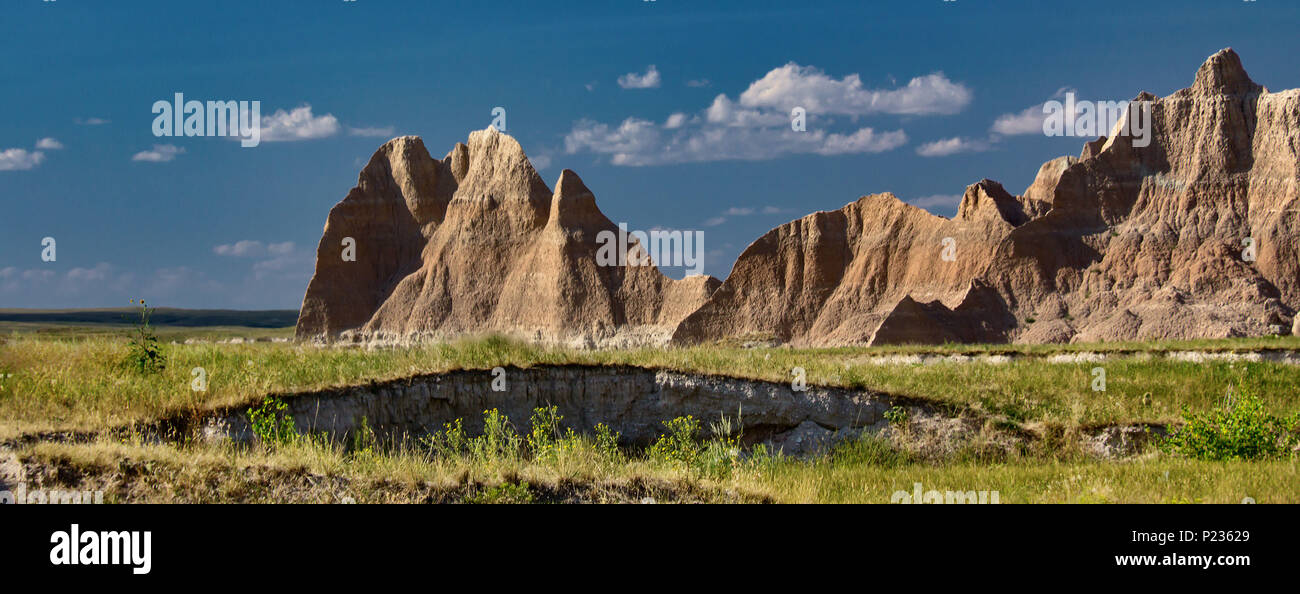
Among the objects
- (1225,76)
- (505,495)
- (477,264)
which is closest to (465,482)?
(505,495)

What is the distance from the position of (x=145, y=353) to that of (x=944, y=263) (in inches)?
2036

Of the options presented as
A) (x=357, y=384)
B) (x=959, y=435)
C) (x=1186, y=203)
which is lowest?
(x=959, y=435)

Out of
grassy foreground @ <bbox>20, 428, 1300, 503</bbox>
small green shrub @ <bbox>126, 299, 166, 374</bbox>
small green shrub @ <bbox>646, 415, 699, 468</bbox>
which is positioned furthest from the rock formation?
grassy foreground @ <bbox>20, 428, 1300, 503</bbox>

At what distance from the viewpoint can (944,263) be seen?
200ft

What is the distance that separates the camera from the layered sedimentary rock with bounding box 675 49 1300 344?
182 ft

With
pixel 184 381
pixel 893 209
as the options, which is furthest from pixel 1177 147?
pixel 184 381

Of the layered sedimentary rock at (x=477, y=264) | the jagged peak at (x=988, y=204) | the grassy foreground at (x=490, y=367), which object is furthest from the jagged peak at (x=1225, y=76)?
the grassy foreground at (x=490, y=367)

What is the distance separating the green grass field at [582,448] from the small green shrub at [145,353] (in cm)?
14

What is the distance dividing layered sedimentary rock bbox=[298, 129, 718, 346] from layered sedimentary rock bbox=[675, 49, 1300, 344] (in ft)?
20.1

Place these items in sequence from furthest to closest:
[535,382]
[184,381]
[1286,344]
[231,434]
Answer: [1286,344] < [535,382] < [184,381] < [231,434]

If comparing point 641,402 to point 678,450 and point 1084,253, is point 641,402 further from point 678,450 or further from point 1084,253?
point 1084,253

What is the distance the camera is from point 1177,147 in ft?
207

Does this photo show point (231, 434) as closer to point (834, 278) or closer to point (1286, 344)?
point (1286, 344)

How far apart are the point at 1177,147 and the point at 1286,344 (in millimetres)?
35790
